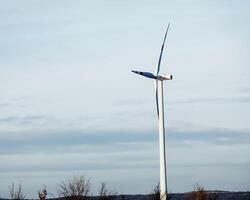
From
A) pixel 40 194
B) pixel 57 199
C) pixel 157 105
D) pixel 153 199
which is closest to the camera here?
pixel 157 105

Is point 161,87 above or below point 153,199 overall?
above

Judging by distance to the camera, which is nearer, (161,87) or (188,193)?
(161,87)

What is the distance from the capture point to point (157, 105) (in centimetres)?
6906

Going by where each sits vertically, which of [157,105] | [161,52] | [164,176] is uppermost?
[161,52]

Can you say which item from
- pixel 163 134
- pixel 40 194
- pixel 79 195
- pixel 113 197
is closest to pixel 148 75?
pixel 163 134

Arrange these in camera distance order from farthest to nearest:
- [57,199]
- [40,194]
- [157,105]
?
1. [57,199]
2. [40,194]
3. [157,105]

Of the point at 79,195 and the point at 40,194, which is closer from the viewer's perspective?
the point at 40,194

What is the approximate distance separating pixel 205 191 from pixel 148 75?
40.9 m

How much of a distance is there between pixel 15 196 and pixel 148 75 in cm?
4075

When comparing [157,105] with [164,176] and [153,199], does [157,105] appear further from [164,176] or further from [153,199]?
[153,199]

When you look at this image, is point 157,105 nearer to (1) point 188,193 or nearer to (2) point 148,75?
(2) point 148,75

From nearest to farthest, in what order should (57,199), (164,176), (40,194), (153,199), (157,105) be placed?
(164,176), (157,105), (40,194), (153,199), (57,199)

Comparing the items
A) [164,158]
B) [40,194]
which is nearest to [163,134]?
[164,158]

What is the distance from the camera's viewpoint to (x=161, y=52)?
67.9 metres
